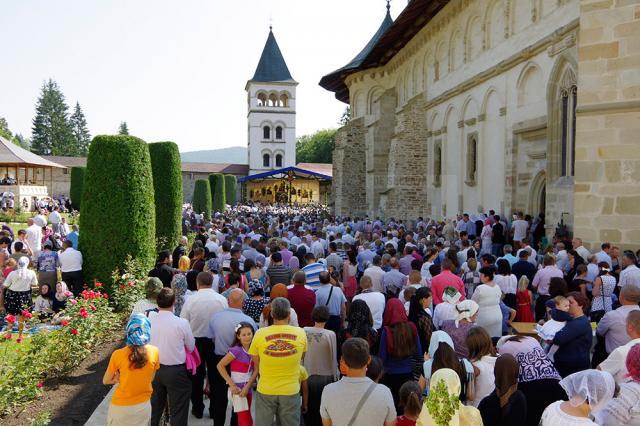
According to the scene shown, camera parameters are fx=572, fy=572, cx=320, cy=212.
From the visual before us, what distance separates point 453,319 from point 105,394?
4.56 metres

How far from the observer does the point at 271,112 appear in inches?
2758

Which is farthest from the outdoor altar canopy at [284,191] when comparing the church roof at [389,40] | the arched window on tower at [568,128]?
the arched window on tower at [568,128]

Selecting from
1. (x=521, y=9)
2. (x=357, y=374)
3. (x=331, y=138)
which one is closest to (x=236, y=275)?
(x=357, y=374)

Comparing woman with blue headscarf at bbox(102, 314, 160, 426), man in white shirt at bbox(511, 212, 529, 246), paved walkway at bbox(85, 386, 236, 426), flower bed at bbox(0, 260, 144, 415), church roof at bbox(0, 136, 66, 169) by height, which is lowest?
paved walkway at bbox(85, 386, 236, 426)

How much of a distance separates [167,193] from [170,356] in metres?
12.4

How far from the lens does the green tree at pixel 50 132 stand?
79500mm

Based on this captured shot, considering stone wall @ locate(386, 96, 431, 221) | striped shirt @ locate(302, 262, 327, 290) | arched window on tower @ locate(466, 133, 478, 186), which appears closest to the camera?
striped shirt @ locate(302, 262, 327, 290)

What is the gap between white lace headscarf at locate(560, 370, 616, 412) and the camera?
3359mm

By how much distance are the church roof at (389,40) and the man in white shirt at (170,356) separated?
2036cm

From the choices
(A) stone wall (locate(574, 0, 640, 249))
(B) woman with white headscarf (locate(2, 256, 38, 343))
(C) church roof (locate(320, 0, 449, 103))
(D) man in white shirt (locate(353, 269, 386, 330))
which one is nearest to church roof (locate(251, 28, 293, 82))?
(C) church roof (locate(320, 0, 449, 103))

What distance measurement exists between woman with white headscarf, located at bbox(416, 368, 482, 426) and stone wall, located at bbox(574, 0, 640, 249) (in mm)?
9391

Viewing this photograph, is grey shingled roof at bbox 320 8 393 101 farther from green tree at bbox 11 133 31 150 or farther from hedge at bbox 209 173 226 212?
green tree at bbox 11 133 31 150

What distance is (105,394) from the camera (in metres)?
7.29

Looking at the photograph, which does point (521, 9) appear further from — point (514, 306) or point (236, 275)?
point (236, 275)
